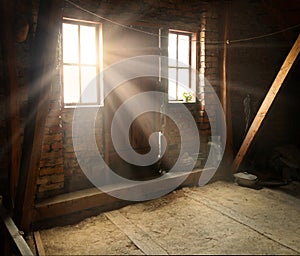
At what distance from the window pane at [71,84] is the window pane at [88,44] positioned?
199mm

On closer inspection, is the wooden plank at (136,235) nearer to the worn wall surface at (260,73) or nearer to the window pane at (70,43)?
the window pane at (70,43)

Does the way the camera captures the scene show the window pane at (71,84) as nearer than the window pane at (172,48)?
Yes

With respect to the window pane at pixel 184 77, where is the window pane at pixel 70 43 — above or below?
above

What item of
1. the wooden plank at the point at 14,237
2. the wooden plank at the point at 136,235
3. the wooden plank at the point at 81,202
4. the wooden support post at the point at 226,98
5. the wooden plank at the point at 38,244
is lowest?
the wooden plank at the point at 38,244

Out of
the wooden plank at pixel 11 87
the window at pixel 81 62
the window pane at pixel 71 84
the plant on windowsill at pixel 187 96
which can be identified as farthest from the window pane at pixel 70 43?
the plant on windowsill at pixel 187 96

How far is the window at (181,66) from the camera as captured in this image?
4.98 m

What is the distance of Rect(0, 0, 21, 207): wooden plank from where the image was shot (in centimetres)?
316

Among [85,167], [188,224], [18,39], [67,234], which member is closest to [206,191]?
[188,224]

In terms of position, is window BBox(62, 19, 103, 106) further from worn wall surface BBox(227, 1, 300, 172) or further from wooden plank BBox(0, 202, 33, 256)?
worn wall surface BBox(227, 1, 300, 172)

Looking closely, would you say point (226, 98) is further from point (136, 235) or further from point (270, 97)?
point (136, 235)

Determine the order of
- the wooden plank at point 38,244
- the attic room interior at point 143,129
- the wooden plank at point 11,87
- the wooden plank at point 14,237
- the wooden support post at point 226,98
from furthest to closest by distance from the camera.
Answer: the wooden support post at point 226,98 < the wooden plank at point 11,87 < the attic room interior at point 143,129 < the wooden plank at point 38,244 < the wooden plank at point 14,237

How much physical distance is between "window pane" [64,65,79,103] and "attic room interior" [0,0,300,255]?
0.06ft

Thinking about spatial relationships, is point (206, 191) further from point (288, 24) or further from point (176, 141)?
point (288, 24)

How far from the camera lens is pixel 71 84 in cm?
391
